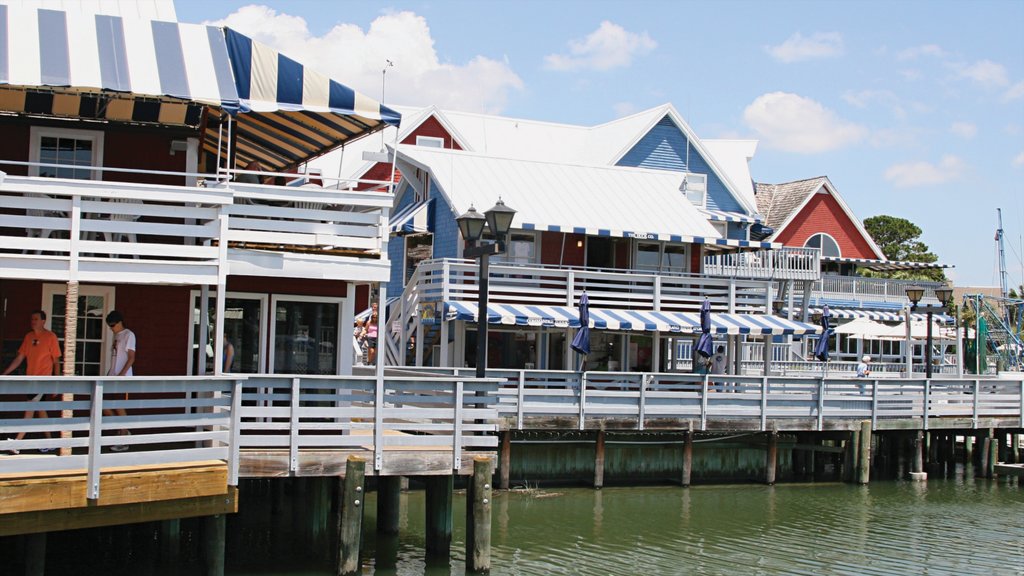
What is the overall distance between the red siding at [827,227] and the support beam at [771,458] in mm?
25172

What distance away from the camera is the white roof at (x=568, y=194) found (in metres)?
33.3

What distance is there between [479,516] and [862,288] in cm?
3818

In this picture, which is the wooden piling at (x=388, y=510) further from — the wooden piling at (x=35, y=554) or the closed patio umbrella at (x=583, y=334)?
the closed patio umbrella at (x=583, y=334)

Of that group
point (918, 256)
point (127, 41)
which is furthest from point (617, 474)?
point (918, 256)

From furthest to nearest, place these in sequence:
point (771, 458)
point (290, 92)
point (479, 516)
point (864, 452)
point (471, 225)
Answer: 1. point (864, 452)
2. point (771, 458)
3. point (471, 225)
4. point (290, 92)
5. point (479, 516)

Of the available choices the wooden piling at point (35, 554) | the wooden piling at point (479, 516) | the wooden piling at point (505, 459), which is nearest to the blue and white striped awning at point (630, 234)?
the wooden piling at point (505, 459)

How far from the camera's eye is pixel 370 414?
17.2 metres

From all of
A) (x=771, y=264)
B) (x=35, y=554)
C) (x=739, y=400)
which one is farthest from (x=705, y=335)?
(x=35, y=554)

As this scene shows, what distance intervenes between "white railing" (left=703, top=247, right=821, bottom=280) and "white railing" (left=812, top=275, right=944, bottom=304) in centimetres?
1034

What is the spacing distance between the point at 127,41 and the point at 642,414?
14.3 meters

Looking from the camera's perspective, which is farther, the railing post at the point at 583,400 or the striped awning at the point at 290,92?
the railing post at the point at 583,400

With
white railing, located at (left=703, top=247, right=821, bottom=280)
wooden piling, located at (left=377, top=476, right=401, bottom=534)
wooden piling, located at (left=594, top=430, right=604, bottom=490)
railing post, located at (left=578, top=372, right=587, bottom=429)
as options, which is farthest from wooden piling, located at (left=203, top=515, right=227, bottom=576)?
white railing, located at (left=703, top=247, right=821, bottom=280)

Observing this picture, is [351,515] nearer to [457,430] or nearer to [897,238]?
[457,430]

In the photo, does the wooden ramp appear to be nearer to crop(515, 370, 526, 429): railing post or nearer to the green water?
the green water
